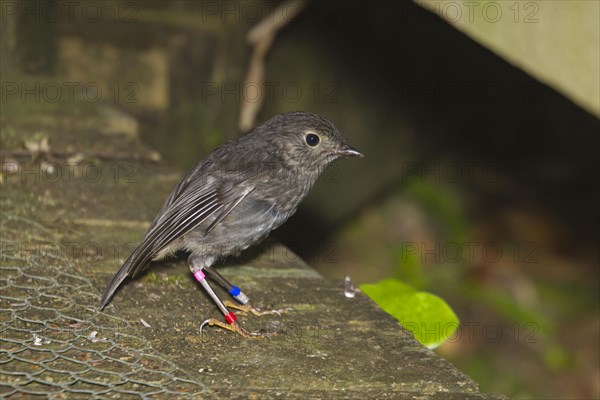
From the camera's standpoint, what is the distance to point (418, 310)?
4184 millimetres

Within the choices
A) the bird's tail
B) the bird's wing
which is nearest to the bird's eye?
the bird's wing

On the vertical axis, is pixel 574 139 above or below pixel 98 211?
above

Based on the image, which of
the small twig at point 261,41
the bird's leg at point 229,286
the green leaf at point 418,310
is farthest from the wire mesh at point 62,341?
the small twig at point 261,41

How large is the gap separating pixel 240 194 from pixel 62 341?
49.2 inches

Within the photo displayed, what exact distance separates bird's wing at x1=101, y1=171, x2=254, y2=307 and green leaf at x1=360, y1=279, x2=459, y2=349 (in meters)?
0.73

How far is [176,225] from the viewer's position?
13.9 feet

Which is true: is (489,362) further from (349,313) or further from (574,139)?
(349,313)

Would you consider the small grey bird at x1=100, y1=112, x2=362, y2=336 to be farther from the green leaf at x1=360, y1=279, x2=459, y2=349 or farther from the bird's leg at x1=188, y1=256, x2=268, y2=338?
the green leaf at x1=360, y1=279, x2=459, y2=349

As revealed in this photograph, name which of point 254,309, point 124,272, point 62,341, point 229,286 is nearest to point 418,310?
point 254,309

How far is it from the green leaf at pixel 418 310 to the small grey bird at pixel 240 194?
58cm

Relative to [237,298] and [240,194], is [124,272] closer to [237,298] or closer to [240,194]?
[237,298]

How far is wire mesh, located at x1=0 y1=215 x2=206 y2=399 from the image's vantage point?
10.2 ft

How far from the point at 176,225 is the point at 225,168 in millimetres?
427

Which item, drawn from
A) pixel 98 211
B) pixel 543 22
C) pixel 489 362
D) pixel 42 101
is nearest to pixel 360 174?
pixel 489 362
